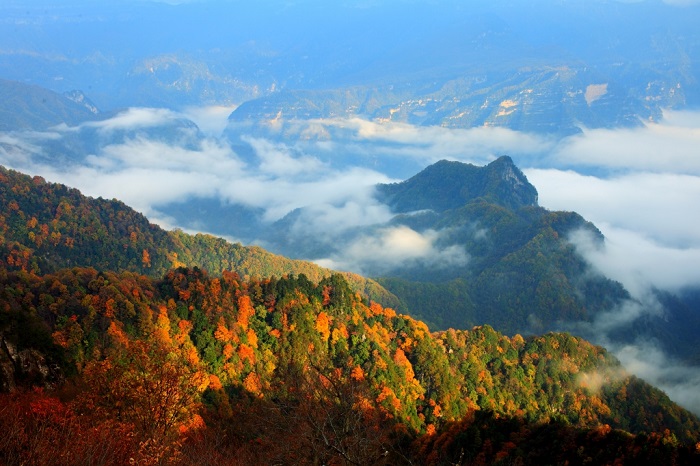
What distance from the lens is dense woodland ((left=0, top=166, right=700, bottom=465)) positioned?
31125mm

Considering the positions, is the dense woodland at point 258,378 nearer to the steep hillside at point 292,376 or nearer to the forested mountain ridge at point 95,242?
the steep hillside at point 292,376

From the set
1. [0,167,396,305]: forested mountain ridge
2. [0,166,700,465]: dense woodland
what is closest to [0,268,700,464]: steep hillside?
[0,166,700,465]: dense woodland

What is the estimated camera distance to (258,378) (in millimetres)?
69812

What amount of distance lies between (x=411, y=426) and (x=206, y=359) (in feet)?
80.0

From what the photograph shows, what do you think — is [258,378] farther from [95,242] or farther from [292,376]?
[95,242]

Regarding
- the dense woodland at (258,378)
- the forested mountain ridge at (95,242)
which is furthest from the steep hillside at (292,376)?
the forested mountain ridge at (95,242)

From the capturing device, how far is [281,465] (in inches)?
1149

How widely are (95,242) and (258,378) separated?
75.4 m

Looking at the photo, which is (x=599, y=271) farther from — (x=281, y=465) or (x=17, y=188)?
(x=281, y=465)

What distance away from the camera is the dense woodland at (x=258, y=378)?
31.1 m

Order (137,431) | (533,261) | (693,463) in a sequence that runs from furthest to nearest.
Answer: (533,261), (693,463), (137,431)

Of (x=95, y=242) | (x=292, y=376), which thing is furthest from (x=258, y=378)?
(x=95, y=242)

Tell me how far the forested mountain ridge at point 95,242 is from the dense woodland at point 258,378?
0.54 m

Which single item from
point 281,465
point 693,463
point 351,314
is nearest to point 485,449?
point 693,463
